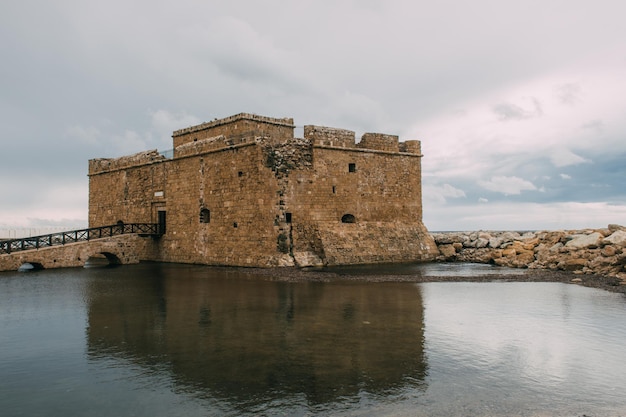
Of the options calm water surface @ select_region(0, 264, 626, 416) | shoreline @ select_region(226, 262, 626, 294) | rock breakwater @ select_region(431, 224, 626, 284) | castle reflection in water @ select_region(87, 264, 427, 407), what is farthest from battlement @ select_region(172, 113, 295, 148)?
calm water surface @ select_region(0, 264, 626, 416)

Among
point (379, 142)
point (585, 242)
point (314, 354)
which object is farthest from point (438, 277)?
point (314, 354)

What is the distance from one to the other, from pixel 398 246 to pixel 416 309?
40.9 ft

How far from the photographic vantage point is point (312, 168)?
67.3 ft

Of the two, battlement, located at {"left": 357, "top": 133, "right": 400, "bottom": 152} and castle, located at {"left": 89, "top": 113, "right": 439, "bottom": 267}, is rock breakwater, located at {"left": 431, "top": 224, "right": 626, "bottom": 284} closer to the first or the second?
castle, located at {"left": 89, "top": 113, "right": 439, "bottom": 267}

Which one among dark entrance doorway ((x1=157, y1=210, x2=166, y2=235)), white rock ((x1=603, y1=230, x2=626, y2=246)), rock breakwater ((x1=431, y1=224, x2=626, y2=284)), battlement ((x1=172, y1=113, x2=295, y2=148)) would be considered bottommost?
rock breakwater ((x1=431, y1=224, x2=626, y2=284))

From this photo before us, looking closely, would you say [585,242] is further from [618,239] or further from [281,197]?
[281,197]

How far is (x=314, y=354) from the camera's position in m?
6.52

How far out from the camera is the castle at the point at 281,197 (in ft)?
64.5

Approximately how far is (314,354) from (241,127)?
17226mm

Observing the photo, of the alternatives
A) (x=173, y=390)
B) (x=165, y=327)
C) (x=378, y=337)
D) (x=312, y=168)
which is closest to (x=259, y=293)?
(x=165, y=327)

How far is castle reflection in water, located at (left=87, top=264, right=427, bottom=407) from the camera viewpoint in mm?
5422

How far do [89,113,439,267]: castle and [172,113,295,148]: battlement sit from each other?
0.06m

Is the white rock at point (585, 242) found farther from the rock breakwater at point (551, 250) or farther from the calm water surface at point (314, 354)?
the calm water surface at point (314, 354)

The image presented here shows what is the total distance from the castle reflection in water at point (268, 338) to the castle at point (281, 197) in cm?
691
